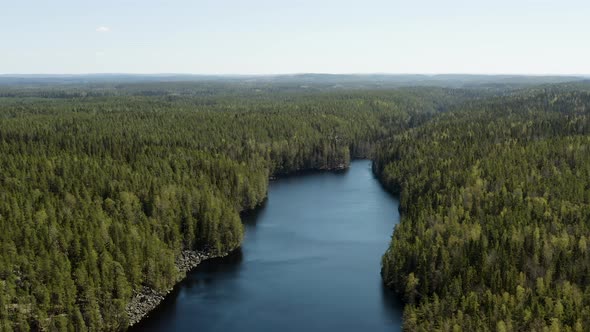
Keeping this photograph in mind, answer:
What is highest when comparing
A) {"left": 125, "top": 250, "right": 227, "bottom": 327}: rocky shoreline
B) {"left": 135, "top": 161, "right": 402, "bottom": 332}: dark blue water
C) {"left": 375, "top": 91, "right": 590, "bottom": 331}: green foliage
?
{"left": 375, "top": 91, "right": 590, "bottom": 331}: green foliage

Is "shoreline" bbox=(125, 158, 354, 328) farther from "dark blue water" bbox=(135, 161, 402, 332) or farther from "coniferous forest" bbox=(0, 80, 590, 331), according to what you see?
"coniferous forest" bbox=(0, 80, 590, 331)

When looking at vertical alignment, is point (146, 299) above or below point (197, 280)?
above

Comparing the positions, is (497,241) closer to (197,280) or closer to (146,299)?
(197,280)

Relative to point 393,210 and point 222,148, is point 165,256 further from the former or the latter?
point 222,148

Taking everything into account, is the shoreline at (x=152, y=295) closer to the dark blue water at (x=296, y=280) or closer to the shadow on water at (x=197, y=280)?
the shadow on water at (x=197, y=280)

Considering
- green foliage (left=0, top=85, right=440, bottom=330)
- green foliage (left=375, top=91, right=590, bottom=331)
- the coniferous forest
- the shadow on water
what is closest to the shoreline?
the shadow on water

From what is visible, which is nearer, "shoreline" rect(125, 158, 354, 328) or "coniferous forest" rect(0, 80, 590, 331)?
"coniferous forest" rect(0, 80, 590, 331)

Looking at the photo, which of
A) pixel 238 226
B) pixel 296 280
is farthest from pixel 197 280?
pixel 296 280

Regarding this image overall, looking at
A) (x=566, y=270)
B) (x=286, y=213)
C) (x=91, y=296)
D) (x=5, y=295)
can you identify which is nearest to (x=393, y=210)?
(x=286, y=213)

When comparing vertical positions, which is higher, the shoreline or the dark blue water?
the shoreline
